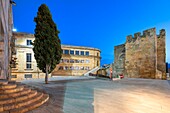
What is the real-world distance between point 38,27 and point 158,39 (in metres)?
15.2

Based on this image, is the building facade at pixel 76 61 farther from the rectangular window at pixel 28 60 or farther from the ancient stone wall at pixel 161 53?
the ancient stone wall at pixel 161 53

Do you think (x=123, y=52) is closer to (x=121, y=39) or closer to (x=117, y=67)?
(x=117, y=67)

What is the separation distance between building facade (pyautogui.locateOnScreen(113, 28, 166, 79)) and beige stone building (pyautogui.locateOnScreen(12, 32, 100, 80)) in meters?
11.5

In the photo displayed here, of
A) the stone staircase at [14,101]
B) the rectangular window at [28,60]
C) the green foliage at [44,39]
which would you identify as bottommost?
the stone staircase at [14,101]

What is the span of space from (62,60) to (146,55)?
16898mm

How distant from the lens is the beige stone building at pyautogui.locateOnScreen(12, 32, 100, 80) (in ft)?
70.9

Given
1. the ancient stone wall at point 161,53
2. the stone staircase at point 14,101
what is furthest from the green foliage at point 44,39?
the ancient stone wall at point 161,53

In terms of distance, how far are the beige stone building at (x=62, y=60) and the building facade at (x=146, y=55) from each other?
11532 mm

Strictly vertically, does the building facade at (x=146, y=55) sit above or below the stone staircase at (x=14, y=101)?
above

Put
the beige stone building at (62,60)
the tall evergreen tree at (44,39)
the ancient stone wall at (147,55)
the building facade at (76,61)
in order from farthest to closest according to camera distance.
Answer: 1. the building facade at (76,61)
2. the beige stone building at (62,60)
3. the ancient stone wall at (147,55)
4. the tall evergreen tree at (44,39)

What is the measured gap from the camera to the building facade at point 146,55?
16.6m

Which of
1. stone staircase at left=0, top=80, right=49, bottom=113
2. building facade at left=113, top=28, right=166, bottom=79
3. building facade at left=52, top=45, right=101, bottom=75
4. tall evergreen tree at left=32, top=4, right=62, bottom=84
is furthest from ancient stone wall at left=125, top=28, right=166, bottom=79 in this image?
stone staircase at left=0, top=80, right=49, bottom=113

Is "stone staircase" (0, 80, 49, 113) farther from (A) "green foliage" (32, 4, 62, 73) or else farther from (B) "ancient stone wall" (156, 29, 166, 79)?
(B) "ancient stone wall" (156, 29, 166, 79)

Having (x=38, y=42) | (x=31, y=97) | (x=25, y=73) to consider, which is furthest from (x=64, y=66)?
(x=31, y=97)
